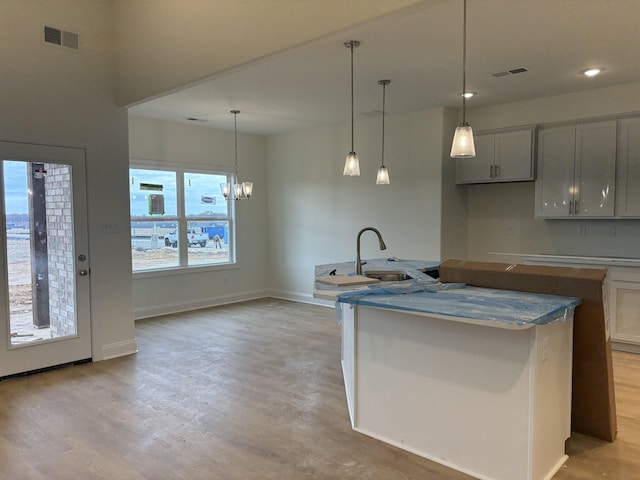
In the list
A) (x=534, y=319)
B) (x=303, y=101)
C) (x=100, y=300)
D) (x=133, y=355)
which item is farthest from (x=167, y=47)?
(x=534, y=319)

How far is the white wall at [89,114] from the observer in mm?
3850

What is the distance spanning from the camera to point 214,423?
3.04m

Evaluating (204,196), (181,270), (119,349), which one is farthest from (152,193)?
(119,349)

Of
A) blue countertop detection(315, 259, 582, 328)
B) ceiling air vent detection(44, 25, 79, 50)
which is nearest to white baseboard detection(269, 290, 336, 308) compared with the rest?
blue countertop detection(315, 259, 582, 328)

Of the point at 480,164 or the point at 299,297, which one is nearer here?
the point at 480,164

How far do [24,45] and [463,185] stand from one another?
4785 millimetres

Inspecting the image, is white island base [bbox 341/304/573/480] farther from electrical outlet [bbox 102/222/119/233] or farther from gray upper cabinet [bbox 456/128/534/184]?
gray upper cabinet [bbox 456/128/534/184]

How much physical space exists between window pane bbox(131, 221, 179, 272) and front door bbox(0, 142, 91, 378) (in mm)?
1786

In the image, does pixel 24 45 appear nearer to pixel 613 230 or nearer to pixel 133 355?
pixel 133 355

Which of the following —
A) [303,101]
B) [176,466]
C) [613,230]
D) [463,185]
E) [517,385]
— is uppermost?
→ [303,101]

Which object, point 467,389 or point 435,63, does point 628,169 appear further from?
point 467,389

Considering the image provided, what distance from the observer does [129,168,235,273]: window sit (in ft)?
20.0

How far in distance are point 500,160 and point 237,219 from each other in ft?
12.8

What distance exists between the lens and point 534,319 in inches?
81.6
